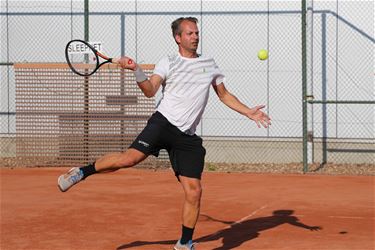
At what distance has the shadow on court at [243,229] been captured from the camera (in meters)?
8.34

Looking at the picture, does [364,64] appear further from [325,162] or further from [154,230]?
[154,230]

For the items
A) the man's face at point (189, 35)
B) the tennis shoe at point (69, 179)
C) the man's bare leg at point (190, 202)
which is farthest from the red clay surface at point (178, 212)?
the man's face at point (189, 35)

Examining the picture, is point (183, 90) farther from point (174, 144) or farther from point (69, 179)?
point (69, 179)

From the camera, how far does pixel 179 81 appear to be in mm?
7359

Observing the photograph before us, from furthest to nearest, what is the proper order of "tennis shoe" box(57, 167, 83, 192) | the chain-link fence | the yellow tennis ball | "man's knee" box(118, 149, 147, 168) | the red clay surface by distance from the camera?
the chain-link fence < the yellow tennis ball < the red clay surface < "tennis shoe" box(57, 167, 83, 192) < "man's knee" box(118, 149, 147, 168)

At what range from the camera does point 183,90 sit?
24.2 ft

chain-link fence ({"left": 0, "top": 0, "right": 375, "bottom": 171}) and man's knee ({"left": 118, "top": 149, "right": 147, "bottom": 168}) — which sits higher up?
chain-link fence ({"left": 0, "top": 0, "right": 375, "bottom": 171})

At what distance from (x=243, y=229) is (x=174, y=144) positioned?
7.08 ft

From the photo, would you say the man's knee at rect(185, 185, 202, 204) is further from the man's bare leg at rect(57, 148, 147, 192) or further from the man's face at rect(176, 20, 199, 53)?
the man's face at rect(176, 20, 199, 53)

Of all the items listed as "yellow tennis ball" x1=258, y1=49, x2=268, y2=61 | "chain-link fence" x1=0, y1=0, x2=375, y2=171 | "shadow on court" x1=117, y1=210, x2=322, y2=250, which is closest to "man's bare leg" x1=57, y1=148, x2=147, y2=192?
"shadow on court" x1=117, y1=210, x2=322, y2=250

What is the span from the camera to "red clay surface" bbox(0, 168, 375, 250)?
27.8ft

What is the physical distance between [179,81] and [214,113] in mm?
8912

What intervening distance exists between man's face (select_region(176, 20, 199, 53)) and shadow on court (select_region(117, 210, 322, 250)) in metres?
2.03

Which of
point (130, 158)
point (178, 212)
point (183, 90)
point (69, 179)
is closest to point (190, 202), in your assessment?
point (130, 158)
